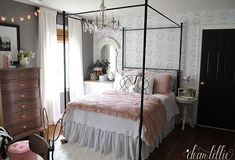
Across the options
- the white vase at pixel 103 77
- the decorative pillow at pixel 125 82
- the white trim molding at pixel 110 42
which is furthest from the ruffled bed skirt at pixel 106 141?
the white trim molding at pixel 110 42

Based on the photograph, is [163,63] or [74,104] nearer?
[74,104]

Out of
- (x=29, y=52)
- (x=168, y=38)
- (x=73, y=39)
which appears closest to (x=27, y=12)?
(x=29, y=52)

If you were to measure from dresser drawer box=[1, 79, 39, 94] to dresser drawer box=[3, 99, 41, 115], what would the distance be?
8.9 inches

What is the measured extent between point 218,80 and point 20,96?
3.64 m

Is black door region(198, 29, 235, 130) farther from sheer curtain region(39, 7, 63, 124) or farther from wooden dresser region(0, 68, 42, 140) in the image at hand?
wooden dresser region(0, 68, 42, 140)

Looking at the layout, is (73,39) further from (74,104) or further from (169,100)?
(169,100)

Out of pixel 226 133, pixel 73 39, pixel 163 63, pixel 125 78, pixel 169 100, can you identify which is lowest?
pixel 226 133

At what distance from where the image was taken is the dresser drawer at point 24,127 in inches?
125

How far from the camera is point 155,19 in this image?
14.8 ft

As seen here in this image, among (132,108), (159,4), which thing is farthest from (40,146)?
(159,4)

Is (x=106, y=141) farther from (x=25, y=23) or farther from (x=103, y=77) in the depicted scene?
(x=25, y=23)

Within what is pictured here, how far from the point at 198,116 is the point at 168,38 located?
5.82 feet

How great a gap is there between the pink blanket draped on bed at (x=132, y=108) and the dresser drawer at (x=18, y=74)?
2.89ft

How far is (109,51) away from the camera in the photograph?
5191 millimetres
